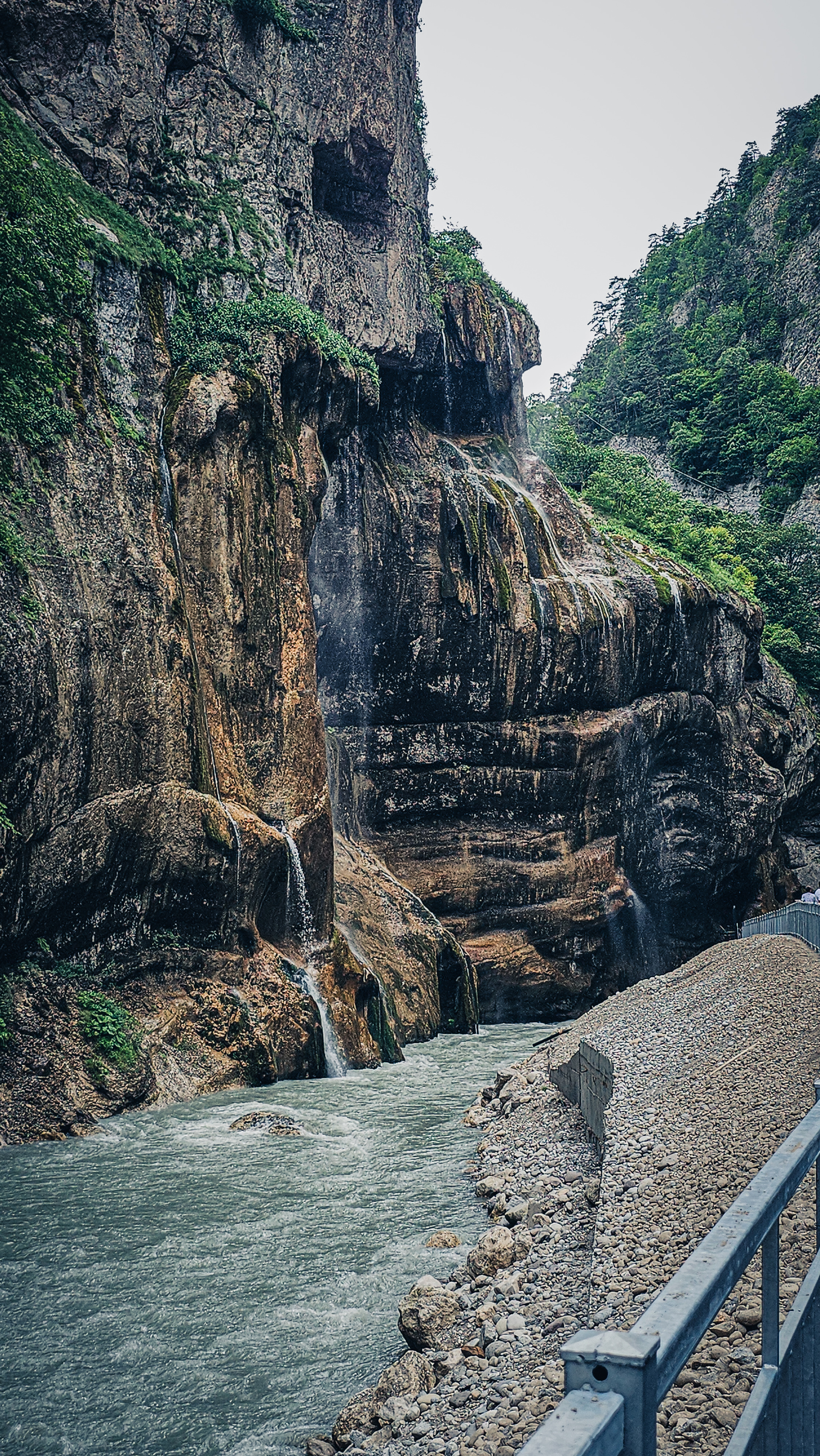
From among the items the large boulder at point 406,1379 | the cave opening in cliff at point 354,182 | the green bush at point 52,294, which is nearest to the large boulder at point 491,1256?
the large boulder at point 406,1379

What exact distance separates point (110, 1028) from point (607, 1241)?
9965mm

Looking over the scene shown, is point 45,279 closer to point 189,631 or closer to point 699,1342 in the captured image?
point 189,631

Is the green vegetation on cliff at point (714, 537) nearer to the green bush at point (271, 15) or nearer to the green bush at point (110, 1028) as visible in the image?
the green bush at point (271, 15)

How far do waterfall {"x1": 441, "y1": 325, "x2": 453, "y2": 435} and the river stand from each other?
2582cm

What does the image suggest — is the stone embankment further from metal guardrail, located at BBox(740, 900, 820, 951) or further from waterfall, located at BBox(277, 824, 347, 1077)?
metal guardrail, located at BBox(740, 900, 820, 951)

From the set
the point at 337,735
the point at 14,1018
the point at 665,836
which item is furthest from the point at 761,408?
the point at 14,1018

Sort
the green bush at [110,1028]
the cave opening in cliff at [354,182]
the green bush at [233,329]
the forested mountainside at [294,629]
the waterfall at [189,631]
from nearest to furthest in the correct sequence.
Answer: the green bush at [110,1028], the forested mountainside at [294,629], the waterfall at [189,631], the green bush at [233,329], the cave opening in cliff at [354,182]

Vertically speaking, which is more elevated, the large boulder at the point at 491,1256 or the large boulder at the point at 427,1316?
the large boulder at the point at 427,1316

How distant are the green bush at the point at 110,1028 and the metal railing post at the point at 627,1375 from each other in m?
14.4

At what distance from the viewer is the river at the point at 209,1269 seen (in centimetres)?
666

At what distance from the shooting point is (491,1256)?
27.3 ft

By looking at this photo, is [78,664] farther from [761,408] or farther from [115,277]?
[761,408]

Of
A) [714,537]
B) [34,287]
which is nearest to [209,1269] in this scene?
[34,287]

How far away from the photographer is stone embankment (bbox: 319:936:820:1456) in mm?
5320
